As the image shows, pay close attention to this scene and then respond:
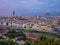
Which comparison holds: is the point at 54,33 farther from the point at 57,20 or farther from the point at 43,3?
the point at 43,3

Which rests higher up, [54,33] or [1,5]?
[1,5]

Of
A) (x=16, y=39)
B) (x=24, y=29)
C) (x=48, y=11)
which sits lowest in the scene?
(x=16, y=39)

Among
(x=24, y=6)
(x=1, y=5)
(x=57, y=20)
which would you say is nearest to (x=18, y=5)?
(x=24, y=6)

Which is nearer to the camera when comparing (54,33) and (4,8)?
(54,33)

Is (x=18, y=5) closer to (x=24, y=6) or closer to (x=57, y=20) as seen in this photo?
(x=24, y=6)

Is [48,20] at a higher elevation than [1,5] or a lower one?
lower

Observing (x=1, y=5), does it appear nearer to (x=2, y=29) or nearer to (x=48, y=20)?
(x=2, y=29)

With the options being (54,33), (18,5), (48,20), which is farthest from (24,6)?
(54,33)
